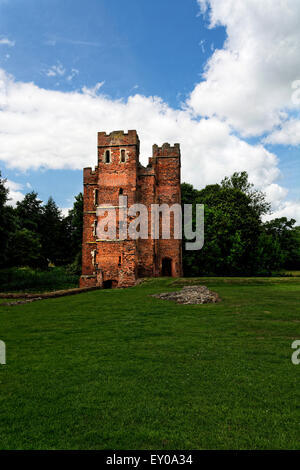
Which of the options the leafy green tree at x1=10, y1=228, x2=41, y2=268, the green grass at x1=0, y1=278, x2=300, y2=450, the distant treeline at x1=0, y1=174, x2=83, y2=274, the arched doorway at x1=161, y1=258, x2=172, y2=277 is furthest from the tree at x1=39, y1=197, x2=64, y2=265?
the green grass at x1=0, y1=278, x2=300, y2=450

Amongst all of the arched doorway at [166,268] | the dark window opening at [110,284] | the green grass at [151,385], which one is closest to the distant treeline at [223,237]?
the arched doorway at [166,268]

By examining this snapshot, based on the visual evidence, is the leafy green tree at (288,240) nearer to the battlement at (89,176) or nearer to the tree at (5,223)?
the battlement at (89,176)

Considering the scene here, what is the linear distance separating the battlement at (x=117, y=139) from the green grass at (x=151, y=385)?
21.9 metres

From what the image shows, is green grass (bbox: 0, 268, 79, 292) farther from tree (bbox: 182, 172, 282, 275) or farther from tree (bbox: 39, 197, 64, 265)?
tree (bbox: 39, 197, 64, 265)

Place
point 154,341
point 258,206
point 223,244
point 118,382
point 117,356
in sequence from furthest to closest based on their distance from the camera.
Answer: point 258,206
point 223,244
point 154,341
point 117,356
point 118,382

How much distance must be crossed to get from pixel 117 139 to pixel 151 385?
26.7 meters

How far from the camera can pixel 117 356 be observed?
670cm

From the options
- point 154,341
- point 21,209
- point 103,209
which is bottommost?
point 154,341

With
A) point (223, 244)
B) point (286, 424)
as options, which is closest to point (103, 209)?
point (223, 244)

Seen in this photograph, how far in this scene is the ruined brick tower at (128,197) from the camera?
27.3 meters

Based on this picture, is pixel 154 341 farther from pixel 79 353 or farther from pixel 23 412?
pixel 23 412

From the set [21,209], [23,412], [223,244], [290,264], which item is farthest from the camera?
[21,209]

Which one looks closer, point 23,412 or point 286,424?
point 286,424

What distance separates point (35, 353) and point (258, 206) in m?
40.5
